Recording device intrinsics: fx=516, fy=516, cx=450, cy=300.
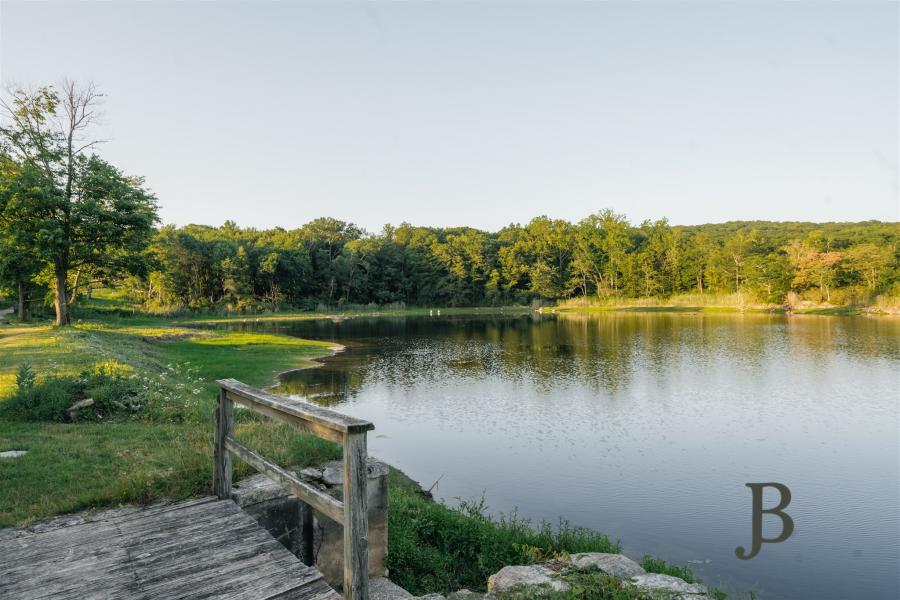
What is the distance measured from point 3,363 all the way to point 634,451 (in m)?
16.0

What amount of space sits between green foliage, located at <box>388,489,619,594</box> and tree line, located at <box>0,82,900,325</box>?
2632 cm

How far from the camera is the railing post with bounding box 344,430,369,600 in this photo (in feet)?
12.3

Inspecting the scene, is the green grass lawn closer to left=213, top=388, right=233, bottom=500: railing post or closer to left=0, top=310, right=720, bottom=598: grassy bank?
left=0, top=310, right=720, bottom=598: grassy bank

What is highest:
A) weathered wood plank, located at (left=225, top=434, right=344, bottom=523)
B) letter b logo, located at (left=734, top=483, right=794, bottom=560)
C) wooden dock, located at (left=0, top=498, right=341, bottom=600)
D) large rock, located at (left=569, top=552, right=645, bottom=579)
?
weathered wood plank, located at (left=225, top=434, right=344, bottom=523)

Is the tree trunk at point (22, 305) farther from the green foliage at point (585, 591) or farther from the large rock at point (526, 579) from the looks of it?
the green foliage at point (585, 591)

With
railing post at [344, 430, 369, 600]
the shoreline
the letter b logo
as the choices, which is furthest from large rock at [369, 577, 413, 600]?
the shoreline

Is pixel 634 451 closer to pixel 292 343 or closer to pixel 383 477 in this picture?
pixel 383 477

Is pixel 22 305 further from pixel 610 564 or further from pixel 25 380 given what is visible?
pixel 610 564

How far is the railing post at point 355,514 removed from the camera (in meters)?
3.76

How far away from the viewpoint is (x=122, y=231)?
2808cm

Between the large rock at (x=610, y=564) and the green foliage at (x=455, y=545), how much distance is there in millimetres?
826

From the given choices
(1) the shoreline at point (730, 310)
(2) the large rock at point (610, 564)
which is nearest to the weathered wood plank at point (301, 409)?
(2) the large rock at point (610, 564)

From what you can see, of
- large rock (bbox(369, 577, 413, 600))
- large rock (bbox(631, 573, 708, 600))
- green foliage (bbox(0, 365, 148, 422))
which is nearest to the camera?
large rock (bbox(631, 573, 708, 600))

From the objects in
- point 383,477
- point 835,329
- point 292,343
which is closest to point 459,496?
point 383,477
